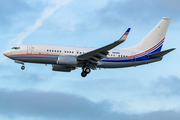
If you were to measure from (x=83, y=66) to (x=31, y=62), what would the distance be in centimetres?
726

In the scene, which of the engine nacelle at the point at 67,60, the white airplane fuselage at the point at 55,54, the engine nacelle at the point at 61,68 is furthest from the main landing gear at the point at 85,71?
the engine nacelle at the point at 61,68

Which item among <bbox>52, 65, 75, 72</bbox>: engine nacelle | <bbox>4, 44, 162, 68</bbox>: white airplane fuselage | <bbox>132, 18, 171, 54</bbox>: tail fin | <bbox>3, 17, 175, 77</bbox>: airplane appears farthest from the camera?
<bbox>132, 18, 171, 54</bbox>: tail fin

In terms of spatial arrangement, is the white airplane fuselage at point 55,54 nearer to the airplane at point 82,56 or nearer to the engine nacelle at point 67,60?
the airplane at point 82,56

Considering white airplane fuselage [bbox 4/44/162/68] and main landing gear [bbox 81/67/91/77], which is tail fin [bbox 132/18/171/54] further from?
main landing gear [bbox 81/67/91/77]

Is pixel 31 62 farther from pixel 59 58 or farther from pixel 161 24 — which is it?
pixel 161 24

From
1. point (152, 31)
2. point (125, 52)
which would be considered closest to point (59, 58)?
point (125, 52)

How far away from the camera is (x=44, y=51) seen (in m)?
44.2

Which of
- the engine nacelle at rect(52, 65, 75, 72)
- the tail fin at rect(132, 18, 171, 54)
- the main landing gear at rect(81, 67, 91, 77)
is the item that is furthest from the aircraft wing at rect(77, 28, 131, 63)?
the tail fin at rect(132, 18, 171, 54)

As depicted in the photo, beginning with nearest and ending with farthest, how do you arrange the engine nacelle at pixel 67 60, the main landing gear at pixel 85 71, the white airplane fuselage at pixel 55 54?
the engine nacelle at pixel 67 60 → the white airplane fuselage at pixel 55 54 → the main landing gear at pixel 85 71

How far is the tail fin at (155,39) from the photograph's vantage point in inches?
1961

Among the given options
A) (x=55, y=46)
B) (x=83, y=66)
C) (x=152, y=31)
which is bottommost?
(x=83, y=66)

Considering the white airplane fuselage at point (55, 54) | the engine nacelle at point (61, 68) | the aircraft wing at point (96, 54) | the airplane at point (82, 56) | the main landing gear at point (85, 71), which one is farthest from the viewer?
the engine nacelle at point (61, 68)

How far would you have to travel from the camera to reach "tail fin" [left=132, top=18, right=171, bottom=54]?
49812 millimetres

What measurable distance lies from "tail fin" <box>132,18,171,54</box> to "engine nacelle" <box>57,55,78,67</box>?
37.1 ft
